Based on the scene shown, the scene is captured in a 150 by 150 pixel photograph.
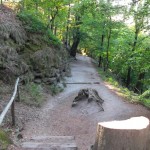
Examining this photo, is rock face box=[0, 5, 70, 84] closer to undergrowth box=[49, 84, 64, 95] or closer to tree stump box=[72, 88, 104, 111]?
undergrowth box=[49, 84, 64, 95]

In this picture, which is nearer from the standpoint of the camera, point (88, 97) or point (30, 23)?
point (88, 97)

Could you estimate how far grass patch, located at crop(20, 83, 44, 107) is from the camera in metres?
10.6

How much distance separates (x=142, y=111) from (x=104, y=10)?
4779 mm

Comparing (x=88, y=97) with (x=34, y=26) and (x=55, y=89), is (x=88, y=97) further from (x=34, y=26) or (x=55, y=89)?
(x=34, y=26)

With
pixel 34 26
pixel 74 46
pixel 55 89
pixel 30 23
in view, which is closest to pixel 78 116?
pixel 55 89

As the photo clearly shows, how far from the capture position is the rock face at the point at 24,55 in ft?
37.6

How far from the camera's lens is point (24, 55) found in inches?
525

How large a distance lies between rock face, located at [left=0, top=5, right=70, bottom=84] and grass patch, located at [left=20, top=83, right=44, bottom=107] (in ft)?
1.60

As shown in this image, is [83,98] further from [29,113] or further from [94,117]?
A: [29,113]

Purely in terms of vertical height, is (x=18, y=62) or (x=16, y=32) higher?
(x=16, y=32)

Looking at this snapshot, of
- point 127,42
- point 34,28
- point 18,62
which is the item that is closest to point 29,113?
point 18,62

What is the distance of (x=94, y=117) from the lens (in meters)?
9.59

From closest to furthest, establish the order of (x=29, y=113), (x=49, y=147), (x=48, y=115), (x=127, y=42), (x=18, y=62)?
1. (x=49, y=147)
2. (x=29, y=113)
3. (x=48, y=115)
4. (x=18, y=62)
5. (x=127, y=42)

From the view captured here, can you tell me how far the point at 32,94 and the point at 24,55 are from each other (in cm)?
283
